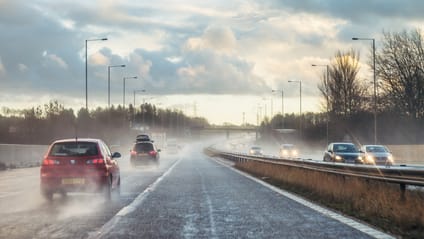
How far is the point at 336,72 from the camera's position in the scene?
293ft

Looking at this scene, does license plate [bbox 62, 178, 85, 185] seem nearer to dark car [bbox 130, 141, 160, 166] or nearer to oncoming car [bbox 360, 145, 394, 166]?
oncoming car [bbox 360, 145, 394, 166]

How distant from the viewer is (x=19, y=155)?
4466cm

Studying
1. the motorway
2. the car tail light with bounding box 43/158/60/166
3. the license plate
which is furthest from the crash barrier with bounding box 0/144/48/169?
the license plate

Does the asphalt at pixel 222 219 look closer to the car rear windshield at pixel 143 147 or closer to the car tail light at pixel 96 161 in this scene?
the car tail light at pixel 96 161

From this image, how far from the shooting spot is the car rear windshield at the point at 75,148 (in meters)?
17.1

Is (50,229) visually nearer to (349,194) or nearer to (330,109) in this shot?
(349,194)

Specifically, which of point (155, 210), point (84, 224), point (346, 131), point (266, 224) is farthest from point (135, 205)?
point (346, 131)

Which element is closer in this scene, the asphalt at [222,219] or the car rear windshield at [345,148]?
the asphalt at [222,219]

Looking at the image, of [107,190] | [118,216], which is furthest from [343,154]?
[118,216]

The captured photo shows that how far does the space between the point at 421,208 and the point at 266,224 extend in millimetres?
2871

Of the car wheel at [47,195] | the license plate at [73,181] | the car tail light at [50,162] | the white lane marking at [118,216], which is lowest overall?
the white lane marking at [118,216]

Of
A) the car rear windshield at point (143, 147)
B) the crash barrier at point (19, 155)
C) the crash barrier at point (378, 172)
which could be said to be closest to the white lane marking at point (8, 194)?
the crash barrier at point (378, 172)

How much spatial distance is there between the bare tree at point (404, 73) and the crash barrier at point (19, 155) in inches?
1617

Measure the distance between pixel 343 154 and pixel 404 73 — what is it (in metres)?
37.9
